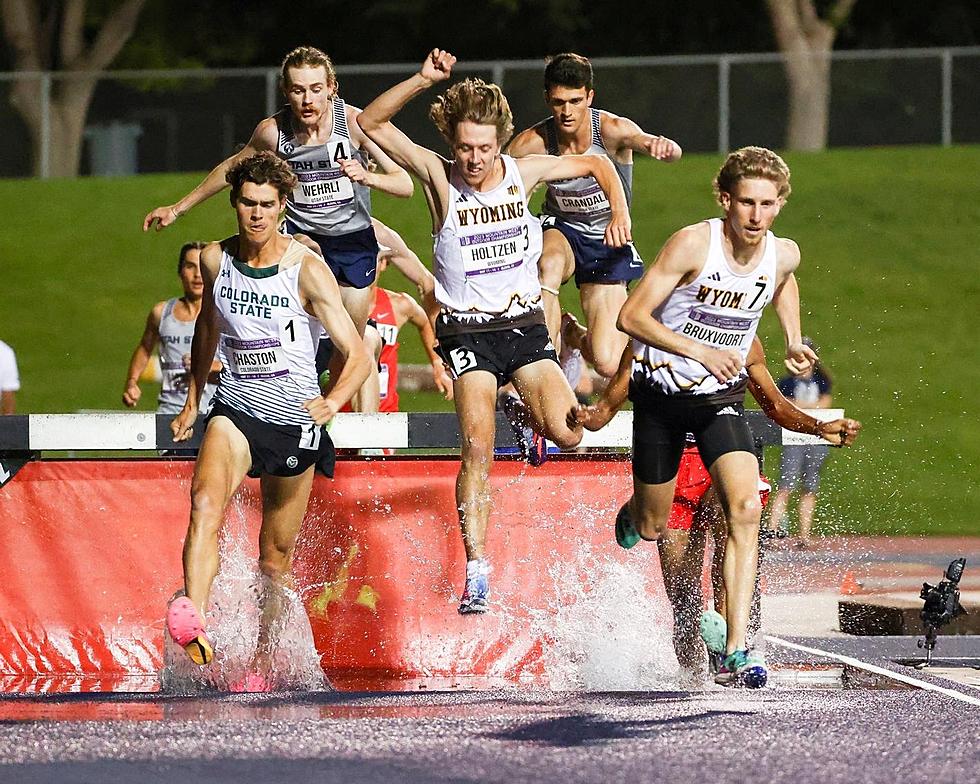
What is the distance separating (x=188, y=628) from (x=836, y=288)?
648 inches

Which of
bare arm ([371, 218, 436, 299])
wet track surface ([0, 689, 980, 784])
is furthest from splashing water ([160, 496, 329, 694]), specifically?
bare arm ([371, 218, 436, 299])

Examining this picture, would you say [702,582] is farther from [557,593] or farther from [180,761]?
[180,761]

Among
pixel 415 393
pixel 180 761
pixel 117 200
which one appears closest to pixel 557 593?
pixel 180 761

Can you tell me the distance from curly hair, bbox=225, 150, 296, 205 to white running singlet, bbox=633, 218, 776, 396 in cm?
178

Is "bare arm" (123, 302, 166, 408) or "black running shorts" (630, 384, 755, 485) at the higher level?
"bare arm" (123, 302, 166, 408)

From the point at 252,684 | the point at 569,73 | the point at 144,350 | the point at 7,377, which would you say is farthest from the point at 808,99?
the point at 252,684

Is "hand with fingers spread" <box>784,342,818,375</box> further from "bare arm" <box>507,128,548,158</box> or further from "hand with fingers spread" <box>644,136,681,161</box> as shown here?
"bare arm" <box>507,128,548,158</box>

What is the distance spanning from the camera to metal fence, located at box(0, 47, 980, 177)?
25156 millimetres

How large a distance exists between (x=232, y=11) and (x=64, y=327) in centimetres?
1332

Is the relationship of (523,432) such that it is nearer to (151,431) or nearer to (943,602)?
(151,431)

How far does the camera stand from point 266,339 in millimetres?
8570

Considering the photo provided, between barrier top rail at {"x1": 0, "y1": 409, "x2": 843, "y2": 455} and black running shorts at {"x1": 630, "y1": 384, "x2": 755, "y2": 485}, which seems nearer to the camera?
black running shorts at {"x1": 630, "y1": 384, "x2": 755, "y2": 485}

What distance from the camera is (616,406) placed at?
8.66 m

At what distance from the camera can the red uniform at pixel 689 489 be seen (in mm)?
9164
